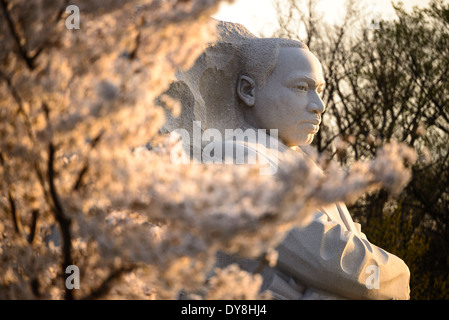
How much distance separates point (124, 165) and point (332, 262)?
1.76 metres

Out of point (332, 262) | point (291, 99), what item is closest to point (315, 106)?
point (291, 99)

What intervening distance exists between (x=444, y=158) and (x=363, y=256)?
771cm

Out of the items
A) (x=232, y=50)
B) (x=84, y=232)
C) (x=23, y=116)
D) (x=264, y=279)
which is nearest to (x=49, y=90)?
(x=23, y=116)

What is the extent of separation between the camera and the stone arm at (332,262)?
3.51 m

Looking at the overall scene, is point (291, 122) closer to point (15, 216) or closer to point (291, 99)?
point (291, 99)

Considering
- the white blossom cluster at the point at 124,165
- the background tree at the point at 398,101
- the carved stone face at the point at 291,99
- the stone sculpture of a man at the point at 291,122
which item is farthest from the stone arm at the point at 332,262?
the background tree at the point at 398,101

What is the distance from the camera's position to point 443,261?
10.8 metres

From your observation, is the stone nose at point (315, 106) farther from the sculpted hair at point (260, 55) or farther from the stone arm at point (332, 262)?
the stone arm at point (332, 262)

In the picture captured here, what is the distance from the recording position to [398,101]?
11.3m

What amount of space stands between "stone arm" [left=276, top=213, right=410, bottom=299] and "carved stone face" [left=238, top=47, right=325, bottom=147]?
2.46ft

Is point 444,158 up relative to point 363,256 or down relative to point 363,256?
down

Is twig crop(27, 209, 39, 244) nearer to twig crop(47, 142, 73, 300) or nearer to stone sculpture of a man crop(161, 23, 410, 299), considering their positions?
twig crop(47, 142, 73, 300)

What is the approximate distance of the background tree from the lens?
1055 centimetres
